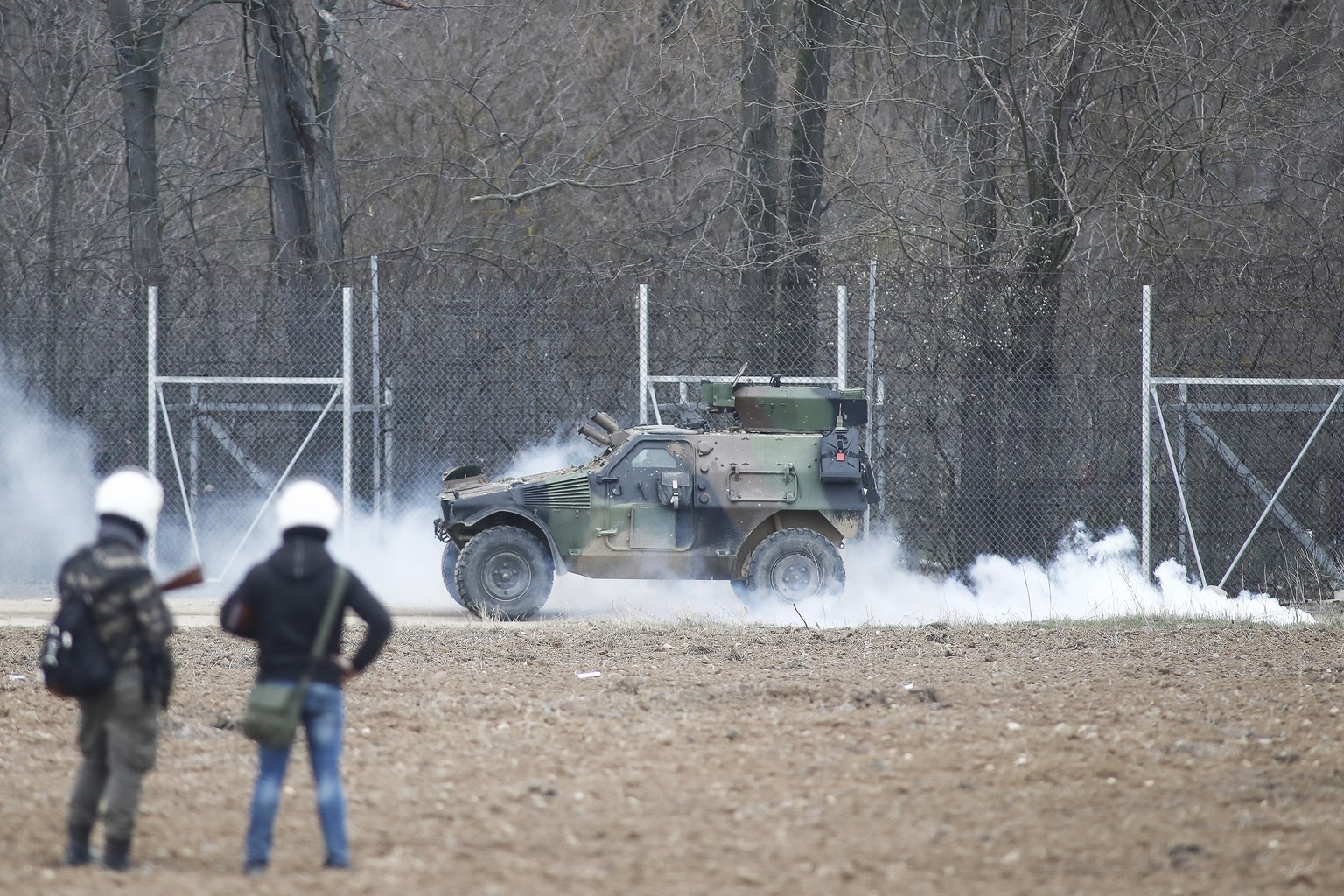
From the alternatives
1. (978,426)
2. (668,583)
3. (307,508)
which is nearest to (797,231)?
(978,426)

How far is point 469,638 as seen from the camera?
1105 centimetres

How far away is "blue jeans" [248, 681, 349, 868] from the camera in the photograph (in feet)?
16.3

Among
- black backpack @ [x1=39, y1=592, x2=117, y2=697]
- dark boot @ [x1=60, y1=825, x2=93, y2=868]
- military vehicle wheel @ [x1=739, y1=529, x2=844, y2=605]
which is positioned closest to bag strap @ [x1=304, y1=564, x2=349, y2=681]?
black backpack @ [x1=39, y1=592, x2=117, y2=697]

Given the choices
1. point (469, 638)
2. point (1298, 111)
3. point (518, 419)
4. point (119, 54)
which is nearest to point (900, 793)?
point (469, 638)

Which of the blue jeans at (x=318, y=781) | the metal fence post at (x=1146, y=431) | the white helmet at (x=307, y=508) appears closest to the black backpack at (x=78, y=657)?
the blue jeans at (x=318, y=781)

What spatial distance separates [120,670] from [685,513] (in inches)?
301

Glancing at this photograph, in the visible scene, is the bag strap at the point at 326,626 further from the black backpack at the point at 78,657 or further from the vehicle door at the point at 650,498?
the vehicle door at the point at 650,498

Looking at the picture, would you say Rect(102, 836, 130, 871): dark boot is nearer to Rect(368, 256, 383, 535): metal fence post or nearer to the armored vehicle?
the armored vehicle

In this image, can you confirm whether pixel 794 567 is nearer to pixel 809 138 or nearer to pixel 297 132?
pixel 809 138

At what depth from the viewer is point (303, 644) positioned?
16.4ft

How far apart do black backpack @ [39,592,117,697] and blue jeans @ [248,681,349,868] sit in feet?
1.95

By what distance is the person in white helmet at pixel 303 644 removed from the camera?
196 inches

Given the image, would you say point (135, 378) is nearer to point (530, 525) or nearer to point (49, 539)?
point (49, 539)

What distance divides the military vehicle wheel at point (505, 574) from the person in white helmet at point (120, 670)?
7080 mm
